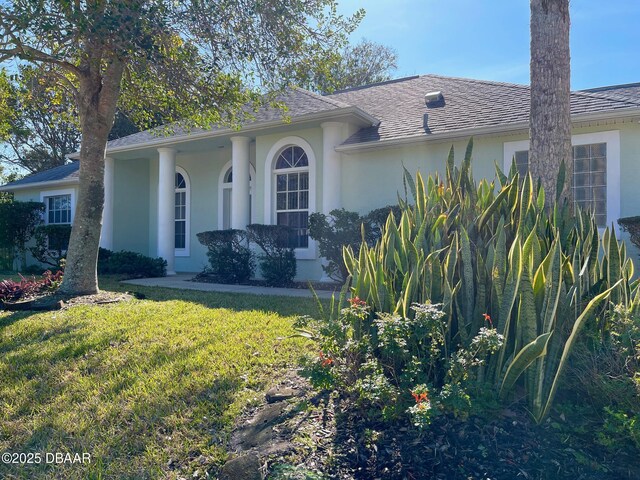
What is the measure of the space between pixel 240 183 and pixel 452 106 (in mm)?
5439

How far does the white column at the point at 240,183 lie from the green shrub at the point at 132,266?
258cm

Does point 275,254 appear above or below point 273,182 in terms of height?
below

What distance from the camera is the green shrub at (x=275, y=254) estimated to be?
10.8 meters

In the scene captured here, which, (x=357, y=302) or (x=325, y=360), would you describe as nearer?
(x=325, y=360)

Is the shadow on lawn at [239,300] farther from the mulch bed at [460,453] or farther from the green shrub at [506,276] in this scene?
the mulch bed at [460,453]

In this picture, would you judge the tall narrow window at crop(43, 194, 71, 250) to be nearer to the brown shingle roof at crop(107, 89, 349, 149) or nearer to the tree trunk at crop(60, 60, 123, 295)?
the brown shingle roof at crop(107, 89, 349, 149)

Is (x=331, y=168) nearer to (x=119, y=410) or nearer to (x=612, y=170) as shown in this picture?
(x=612, y=170)

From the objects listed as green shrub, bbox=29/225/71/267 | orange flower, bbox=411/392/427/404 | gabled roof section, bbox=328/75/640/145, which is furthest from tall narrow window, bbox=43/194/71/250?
orange flower, bbox=411/392/427/404

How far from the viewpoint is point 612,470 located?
8.27 feet

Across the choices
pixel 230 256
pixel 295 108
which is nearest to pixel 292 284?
pixel 230 256

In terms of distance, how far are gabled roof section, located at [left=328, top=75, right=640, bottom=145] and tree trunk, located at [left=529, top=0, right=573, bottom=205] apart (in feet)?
11.7

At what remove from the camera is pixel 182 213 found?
15.6 metres

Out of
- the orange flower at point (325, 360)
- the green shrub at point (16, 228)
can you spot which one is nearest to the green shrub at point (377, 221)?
the orange flower at point (325, 360)

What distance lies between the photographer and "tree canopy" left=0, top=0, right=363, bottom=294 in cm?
697
